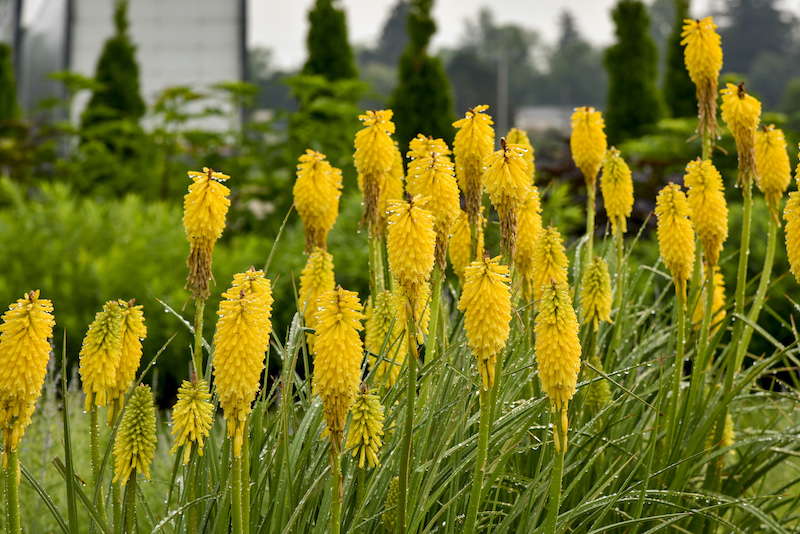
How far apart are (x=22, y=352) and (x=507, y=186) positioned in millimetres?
946

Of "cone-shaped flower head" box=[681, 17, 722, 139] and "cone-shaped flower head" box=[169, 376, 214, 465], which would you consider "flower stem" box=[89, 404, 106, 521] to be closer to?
"cone-shaped flower head" box=[169, 376, 214, 465]

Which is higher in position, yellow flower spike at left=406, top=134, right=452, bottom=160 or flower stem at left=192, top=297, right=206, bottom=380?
yellow flower spike at left=406, top=134, right=452, bottom=160

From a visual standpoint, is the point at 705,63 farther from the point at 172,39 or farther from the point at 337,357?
the point at 172,39

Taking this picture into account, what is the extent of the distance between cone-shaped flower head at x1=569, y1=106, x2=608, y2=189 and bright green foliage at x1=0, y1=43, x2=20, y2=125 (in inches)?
686

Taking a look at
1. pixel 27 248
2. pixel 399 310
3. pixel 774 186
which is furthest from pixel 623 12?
pixel 399 310

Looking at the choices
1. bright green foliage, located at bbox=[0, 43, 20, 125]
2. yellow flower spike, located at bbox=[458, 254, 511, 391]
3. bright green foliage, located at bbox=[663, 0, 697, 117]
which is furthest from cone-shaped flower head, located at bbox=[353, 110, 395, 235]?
bright green foliage, located at bbox=[0, 43, 20, 125]

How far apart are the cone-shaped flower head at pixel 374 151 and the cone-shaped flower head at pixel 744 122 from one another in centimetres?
98

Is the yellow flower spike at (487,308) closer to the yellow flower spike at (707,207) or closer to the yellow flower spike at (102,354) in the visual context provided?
the yellow flower spike at (102,354)

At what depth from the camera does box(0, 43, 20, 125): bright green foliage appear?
57.0 ft

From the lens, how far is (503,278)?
1.38m

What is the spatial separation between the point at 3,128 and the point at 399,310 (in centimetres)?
1412

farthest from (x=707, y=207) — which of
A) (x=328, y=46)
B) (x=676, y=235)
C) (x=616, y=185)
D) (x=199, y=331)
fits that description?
(x=328, y=46)

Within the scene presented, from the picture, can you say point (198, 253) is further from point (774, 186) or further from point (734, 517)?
point (734, 517)

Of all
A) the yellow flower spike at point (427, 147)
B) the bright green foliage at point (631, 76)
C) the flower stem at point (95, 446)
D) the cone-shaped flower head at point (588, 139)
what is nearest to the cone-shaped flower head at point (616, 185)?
the cone-shaped flower head at point (588, 139)
